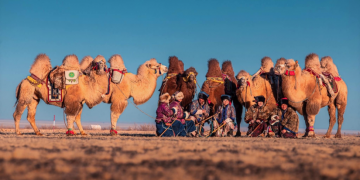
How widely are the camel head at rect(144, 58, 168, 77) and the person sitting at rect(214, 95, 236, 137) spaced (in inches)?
94.3

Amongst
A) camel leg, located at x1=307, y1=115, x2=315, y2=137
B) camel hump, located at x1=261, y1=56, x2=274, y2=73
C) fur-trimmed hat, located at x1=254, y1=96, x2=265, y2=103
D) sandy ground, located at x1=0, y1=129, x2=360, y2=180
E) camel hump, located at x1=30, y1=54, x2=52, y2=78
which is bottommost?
sandy ground, located at x1=0, y1=129, x2=360, y2=180

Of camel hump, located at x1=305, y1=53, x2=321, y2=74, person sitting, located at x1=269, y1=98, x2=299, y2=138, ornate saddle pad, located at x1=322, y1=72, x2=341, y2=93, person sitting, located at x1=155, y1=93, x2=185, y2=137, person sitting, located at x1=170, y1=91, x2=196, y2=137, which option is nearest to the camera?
person sitting, located at x1=155, y1=93, x2=185, y2=137

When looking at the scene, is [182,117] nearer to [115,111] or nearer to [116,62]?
[115,111]

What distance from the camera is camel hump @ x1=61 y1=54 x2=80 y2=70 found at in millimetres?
11719

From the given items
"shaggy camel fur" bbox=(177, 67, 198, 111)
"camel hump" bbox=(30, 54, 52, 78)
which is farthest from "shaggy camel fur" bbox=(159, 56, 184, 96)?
"camel hump" bbox=(30, 54, 52, 78)

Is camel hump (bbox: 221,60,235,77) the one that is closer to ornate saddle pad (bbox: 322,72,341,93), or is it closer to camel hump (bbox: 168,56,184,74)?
camel hump (bbox: 168,56,184,74)

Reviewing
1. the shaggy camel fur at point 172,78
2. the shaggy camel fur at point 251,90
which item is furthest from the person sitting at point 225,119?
the shaggy camel fur at point 172,78

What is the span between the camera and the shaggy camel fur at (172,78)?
12891 millimetres

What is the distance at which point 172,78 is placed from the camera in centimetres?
1312

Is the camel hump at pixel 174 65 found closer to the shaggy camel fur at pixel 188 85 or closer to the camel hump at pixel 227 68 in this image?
the shaggy camel fur at pixel 188 85

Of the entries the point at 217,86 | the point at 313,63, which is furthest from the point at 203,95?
the point at 313,63

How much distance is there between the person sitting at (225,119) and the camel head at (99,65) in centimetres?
385

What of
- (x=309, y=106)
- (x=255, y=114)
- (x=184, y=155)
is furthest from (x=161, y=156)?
(x=309, y=106)

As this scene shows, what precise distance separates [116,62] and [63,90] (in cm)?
189
